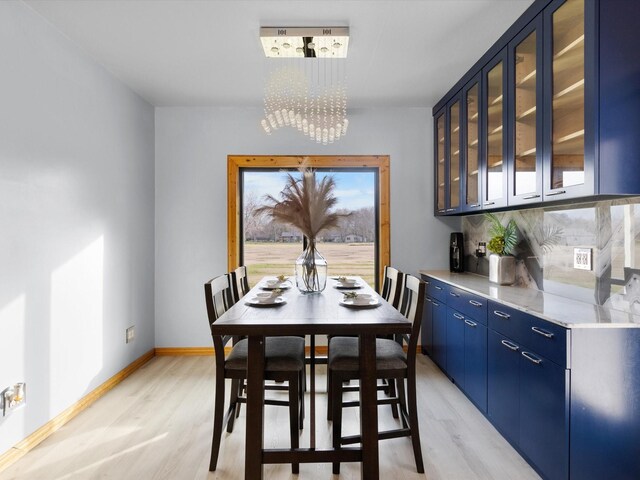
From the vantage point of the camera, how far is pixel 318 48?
2.75 m

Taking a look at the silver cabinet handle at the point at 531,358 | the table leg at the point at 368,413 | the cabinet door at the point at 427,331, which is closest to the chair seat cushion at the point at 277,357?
the table leg at the point at 368,413

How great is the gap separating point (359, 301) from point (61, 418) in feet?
7.05

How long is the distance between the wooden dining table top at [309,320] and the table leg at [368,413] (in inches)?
4.9

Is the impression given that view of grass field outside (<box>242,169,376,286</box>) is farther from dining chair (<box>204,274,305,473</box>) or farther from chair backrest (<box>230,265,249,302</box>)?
dining chair (<box>204,274,305,473</box>)

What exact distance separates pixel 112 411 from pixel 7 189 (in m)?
1.68

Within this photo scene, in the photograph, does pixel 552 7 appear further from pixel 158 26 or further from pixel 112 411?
pixel 112 411

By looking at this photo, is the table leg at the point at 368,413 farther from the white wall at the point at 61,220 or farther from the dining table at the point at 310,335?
the white wall at the point at 61,220

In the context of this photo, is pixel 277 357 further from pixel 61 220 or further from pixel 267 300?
pixel 61 220

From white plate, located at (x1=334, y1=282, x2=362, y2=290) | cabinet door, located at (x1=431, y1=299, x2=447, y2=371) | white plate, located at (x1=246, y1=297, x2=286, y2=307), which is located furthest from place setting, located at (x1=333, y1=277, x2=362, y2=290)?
cabinet door, located at (x1=431, y1=299, x2=447, y2=371)

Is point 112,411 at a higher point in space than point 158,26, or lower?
lower

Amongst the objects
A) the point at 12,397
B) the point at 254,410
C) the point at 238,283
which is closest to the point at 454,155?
the point at 238,283

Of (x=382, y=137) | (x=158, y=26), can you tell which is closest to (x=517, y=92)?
(x=382, y=137)

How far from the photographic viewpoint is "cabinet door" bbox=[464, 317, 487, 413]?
8.86 feet

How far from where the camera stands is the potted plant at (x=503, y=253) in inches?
121
